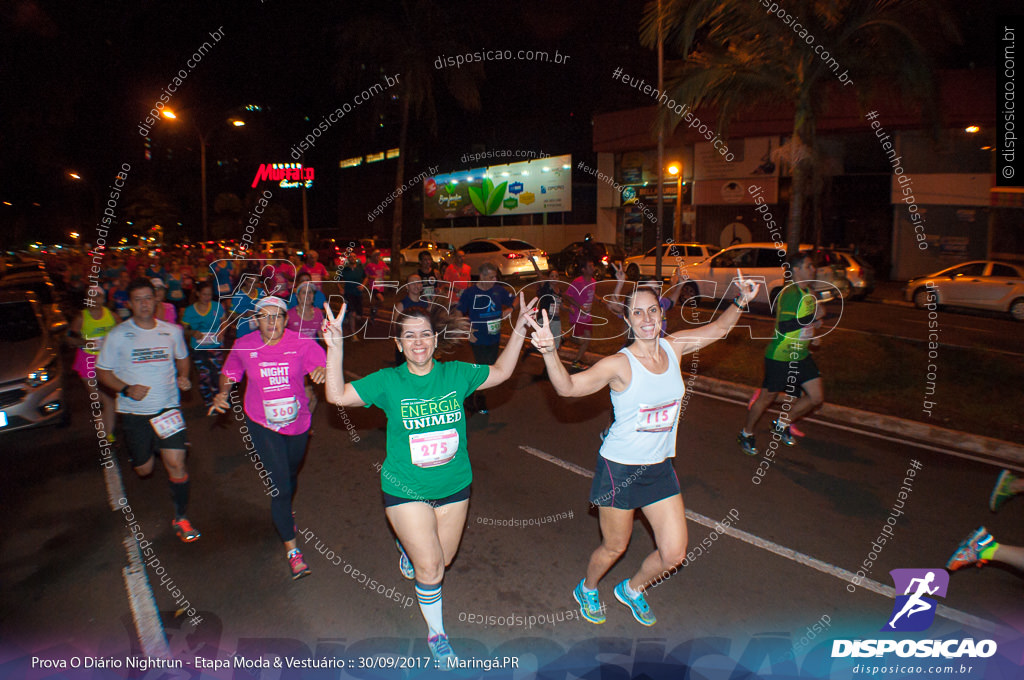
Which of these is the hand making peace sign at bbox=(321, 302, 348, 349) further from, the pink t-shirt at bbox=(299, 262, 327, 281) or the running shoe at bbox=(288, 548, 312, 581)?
the pink t-shirt at bbox=(299, 262, 327, 281)

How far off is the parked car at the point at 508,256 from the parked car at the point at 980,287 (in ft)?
39.2

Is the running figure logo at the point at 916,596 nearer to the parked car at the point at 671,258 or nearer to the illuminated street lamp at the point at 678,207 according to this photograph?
the parked car at the point at 671,258

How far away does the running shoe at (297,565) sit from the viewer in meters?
4.45

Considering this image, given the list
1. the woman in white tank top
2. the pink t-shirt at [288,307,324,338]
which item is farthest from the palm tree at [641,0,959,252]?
the woman in white tank top

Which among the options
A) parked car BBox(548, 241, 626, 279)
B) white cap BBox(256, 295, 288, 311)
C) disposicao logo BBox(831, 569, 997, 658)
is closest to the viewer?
disposicao logo BBox(831, 569, 997, 658)

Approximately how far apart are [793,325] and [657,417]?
138 inches

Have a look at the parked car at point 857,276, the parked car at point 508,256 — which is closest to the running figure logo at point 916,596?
the parked car at point 857,276

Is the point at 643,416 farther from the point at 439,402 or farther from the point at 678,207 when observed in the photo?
the point at 678,207

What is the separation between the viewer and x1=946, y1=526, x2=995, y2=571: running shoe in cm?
400

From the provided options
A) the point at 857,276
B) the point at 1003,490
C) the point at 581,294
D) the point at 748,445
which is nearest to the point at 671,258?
the point at 857,276

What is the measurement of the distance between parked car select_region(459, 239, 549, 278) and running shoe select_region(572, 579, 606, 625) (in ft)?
64.2

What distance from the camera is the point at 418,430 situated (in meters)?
3.46

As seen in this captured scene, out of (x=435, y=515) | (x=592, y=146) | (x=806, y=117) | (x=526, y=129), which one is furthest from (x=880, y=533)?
(x=526, y=129)

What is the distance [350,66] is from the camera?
896 inches
